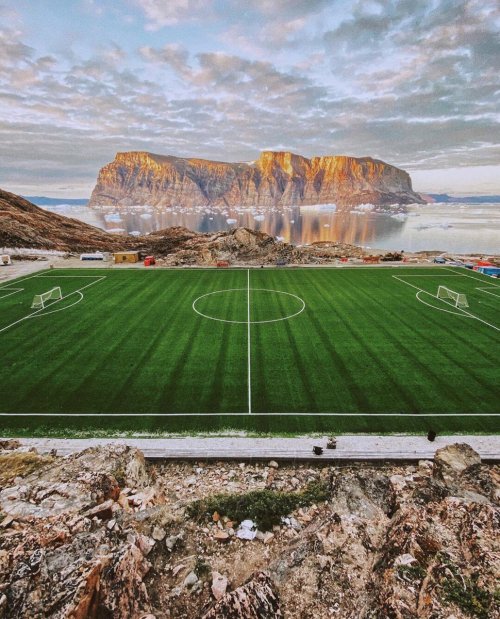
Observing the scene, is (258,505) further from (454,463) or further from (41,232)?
(41,232)

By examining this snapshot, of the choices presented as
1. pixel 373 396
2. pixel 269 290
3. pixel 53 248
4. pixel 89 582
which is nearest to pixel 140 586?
pixel 89 582

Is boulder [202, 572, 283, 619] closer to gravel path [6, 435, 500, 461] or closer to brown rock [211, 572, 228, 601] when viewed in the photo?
brown rock [211, 572, 228, 601]

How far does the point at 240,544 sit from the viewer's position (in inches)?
357

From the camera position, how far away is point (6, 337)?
78.3 ft

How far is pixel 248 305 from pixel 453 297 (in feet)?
58.5

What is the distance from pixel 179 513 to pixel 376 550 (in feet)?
16.4

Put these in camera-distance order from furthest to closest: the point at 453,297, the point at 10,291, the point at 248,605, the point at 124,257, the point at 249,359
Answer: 1. the point at 124,257
2. the point at 10,291
3. the point at 453,297
4. the point at 249,359
5. the point at 248,605

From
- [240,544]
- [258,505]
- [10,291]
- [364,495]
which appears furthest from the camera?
[10,291]

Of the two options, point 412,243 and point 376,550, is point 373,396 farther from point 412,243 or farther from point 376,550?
point 412,243

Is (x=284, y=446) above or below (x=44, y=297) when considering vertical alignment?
below

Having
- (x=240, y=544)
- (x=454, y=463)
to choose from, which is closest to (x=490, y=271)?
(x=454, y=463)

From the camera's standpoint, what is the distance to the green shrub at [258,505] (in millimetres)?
9945

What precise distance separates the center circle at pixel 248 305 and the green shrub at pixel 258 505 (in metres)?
15.9

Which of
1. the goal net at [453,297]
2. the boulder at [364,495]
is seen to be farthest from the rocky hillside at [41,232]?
the boulder at [364,495]
